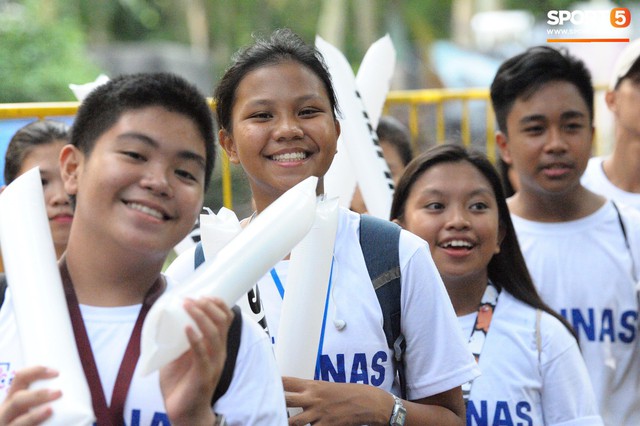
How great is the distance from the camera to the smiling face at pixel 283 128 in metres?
2.83

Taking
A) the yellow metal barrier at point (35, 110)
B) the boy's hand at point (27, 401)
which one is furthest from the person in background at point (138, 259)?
the yellow metal barrier at point (35, 110)

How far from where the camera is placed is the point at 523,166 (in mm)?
4117

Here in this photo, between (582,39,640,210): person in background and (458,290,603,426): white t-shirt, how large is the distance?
138cm

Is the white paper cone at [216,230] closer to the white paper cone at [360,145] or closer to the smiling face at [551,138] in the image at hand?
the white paper cone at [360,145]

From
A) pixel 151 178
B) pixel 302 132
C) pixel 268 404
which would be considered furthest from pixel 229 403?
pixel 302 132

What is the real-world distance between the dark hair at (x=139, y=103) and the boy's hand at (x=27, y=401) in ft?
1.97

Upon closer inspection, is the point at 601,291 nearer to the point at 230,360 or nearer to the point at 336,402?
the point at 336,402

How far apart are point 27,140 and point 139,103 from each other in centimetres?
167

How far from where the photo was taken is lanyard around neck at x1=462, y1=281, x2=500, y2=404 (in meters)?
3.32

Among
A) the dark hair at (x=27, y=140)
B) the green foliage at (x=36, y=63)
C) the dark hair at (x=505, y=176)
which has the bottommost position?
the dark hair at (x=27, y=140)

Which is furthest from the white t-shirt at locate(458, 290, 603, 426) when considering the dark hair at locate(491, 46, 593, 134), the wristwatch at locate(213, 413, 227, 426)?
the wristwatch at locate(213, 413, 227, 426)

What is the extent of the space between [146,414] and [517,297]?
1.71 metres

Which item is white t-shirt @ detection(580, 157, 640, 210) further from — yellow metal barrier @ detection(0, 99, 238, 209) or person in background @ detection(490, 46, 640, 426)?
yellow metal barrier @ detection(0, 99, 238, 209)

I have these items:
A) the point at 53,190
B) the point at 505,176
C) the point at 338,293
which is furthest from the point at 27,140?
the point at 505,176
